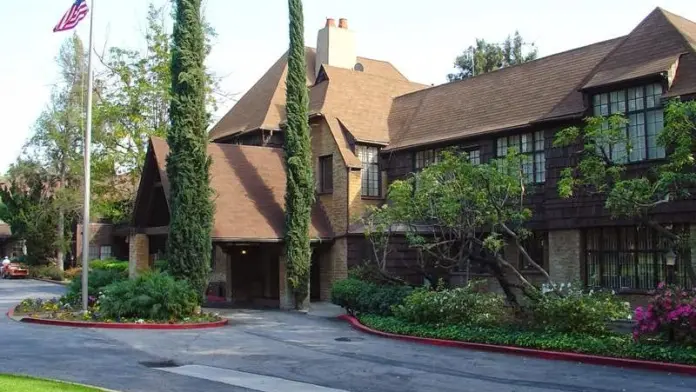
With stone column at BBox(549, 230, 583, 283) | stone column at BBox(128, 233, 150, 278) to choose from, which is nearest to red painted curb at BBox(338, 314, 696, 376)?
stone column at BBox(549, 230, 583, 283)

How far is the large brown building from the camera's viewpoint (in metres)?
20.1

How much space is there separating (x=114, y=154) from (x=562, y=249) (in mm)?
22835

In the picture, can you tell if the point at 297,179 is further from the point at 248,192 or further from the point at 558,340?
the point at 558,340

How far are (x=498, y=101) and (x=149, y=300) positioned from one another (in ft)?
45.2

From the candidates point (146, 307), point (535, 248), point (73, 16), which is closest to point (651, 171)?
point (535, 248)

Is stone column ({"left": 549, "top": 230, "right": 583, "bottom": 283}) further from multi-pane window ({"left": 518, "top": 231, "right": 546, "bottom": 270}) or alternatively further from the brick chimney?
the brick chimney

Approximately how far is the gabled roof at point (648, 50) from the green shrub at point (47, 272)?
36.0 meters

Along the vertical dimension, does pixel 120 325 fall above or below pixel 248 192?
below

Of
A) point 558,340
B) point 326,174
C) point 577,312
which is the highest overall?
point 326,174

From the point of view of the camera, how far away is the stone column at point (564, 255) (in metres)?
21.2

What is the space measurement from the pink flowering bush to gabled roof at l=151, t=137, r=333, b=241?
548 inches

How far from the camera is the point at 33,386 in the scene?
363 inches

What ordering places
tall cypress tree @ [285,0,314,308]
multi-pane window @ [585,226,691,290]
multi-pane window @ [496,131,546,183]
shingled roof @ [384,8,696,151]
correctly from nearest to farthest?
multi-pane window @ [585,226,691,290] < shingled roof @ [384,8,696,151] < multi-pane window @ [496,131,546,183] < tall cypress tree @ [285,0,314,308]

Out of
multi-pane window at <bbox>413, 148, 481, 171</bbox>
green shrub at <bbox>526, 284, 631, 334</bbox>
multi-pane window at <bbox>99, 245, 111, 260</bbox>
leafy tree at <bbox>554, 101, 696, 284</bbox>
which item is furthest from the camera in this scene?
multi-pane window at <bbox>99, 245, 111, 260</bbox>
